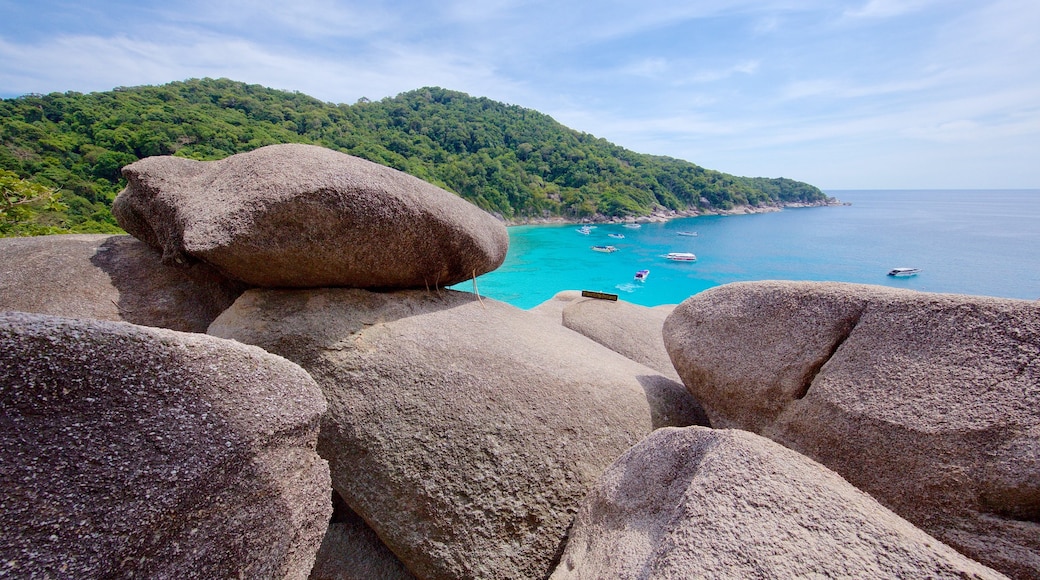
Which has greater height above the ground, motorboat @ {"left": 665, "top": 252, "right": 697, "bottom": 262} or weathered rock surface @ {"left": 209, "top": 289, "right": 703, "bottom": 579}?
weathered rock surface @ {"left": 209, "top": 289, "right": 703, "bottom": 579}

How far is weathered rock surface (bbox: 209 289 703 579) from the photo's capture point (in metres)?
3.41

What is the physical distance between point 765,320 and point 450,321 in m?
2.94

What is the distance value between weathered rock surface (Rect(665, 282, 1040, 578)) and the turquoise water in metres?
24.9

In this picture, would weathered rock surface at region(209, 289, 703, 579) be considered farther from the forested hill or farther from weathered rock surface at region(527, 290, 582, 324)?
the forested hill

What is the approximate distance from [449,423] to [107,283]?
3.85 meters

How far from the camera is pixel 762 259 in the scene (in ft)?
160

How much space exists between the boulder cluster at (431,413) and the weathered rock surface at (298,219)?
0.03 m

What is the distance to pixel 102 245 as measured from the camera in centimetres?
461

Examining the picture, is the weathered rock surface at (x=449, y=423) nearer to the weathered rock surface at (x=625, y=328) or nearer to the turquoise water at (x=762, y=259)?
the weathered rock surface at (x=625, y=328)

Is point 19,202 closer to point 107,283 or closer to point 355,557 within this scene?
point 107,283

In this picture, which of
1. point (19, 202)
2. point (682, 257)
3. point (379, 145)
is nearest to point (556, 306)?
point (19, 202)

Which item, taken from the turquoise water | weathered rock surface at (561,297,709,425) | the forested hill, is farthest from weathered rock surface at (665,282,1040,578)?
the turquoise water

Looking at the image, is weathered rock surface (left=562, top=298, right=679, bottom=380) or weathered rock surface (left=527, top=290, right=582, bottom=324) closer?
weathered rock surface (left=562, top=298, right=679, bottom=380)

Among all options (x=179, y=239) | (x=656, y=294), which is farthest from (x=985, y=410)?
(x=656, y=294)
